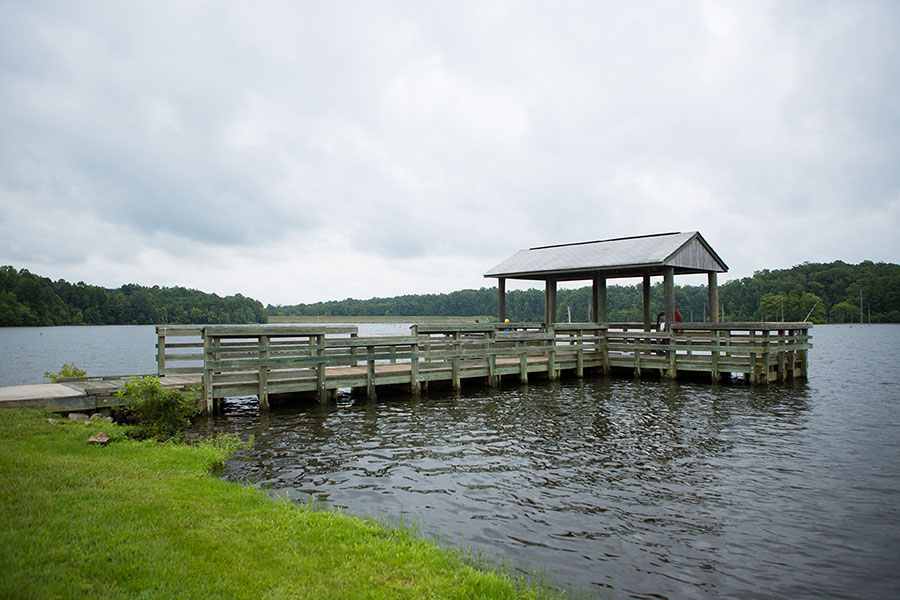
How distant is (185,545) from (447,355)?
45.5 feet

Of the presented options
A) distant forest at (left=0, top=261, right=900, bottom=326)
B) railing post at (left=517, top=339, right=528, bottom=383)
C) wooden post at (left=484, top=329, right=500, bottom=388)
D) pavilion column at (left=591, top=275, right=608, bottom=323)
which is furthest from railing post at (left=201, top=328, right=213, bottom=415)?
distant forest at (left=0, top=261, right=900, bottom=326)

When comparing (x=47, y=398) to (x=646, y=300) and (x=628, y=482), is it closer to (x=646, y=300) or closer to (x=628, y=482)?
(x=628, y=482)

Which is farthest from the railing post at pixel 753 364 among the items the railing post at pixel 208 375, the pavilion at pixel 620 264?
the railing post at pixel 208 375

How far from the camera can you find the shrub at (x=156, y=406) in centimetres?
1145

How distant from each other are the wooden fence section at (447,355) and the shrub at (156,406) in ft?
5.75

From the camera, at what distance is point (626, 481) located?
30.4 ft

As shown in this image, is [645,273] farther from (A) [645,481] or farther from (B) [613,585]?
(B) [613,585]

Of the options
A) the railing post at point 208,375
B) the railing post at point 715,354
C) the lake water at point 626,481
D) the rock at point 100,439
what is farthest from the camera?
the railing post at point 715,354

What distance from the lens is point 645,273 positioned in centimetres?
2445

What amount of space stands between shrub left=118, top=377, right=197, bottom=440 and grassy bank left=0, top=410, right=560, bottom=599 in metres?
3.75

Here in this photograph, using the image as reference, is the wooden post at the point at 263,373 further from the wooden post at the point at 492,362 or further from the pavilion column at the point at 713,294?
the pavilion column at the point at 713,294

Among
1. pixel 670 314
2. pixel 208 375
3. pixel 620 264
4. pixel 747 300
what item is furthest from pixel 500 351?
pixel 747 300

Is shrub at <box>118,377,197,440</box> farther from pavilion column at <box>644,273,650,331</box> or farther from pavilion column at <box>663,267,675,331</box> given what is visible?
pavilion column at <box>644,273,650,331</box>

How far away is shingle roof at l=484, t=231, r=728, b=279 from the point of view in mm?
22281
